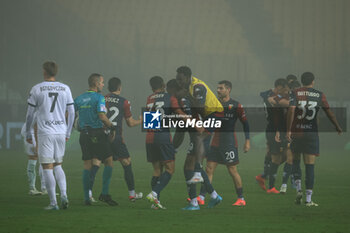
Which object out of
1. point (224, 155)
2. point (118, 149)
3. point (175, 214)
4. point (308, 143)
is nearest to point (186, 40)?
point (118, 149)

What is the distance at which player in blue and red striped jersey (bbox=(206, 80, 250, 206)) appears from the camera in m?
9.59

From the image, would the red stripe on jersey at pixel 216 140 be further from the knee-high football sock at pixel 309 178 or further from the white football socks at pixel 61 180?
the white football socks at pixel 61 180

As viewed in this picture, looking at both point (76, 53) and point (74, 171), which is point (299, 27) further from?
point (74, 171)

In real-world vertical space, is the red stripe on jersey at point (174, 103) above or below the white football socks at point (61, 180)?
above

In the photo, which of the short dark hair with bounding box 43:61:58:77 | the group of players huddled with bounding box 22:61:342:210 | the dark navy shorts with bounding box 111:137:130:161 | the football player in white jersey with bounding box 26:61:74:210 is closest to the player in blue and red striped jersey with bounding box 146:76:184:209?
the group of players huddled with bounding box 22:61:342:210

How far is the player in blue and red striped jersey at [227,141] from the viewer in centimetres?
959

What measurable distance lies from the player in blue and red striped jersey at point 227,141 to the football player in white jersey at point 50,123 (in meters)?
2.60

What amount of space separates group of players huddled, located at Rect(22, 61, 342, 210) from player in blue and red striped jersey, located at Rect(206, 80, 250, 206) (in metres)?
0.02

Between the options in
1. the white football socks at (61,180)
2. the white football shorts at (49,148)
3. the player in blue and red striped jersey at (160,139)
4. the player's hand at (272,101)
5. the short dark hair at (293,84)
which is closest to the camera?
the white football shorts at (49,148)

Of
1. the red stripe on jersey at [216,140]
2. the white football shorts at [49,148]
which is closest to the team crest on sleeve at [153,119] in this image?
the red stripe on jersey at [216,140]

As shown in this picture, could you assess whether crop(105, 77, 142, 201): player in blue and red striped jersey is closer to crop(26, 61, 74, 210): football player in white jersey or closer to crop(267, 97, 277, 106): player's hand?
crop(26, 61, 74, 210): football player in white jersey

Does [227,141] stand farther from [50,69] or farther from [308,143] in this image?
[50,69]

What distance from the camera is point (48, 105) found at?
848 centimetres

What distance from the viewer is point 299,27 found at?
4041 centimetres
